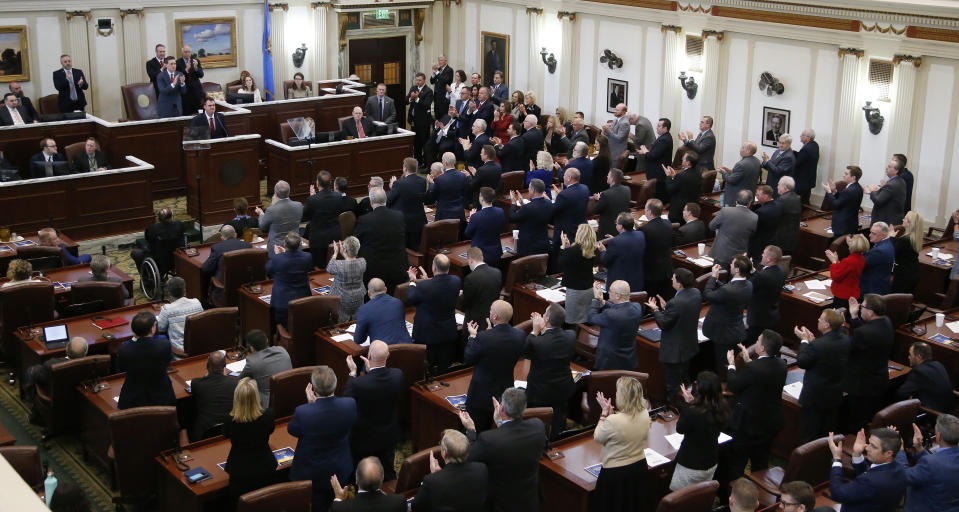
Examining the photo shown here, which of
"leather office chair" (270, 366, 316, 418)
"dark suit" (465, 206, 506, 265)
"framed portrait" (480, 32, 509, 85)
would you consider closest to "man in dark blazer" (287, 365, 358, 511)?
"leather office chair" (270, 366, 316, 418)

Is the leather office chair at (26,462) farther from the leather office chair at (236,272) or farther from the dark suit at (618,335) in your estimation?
the dark suit at (618,335)

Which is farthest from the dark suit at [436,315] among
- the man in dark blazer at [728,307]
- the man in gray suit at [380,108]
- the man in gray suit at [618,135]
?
the man in gray suit at [380,108]

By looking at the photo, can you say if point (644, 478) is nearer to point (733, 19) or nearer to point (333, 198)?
point (333, 198)

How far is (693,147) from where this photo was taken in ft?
51.1

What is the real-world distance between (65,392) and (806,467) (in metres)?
6.20

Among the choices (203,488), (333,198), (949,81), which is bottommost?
(203,488)

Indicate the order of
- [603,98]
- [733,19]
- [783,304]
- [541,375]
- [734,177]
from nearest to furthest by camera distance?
[541,375]
[783,304]
[734,177]
[733,19]
[603,98]

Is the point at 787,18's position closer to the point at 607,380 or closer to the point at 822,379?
the point at 822,379

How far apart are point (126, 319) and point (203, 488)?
3492 mm

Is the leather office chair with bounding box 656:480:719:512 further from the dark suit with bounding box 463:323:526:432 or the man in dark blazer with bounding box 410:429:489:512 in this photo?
the dark suit with bounding box 463:323:526:432

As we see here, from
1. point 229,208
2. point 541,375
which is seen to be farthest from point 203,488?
point 229,208

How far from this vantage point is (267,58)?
66.0 feet

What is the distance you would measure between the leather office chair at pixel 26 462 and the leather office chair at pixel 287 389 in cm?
183

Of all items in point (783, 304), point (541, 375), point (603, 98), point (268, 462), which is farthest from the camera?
point (603, 98)
